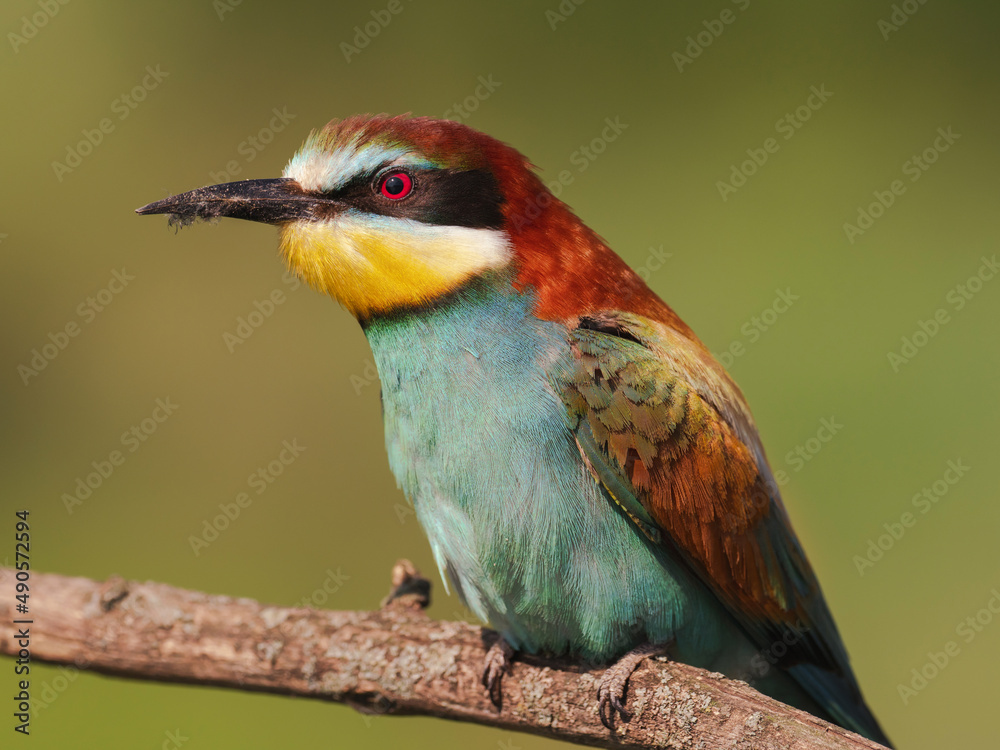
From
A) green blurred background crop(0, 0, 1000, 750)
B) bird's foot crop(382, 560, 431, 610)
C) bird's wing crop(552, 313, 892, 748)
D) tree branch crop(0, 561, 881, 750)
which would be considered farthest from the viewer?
green blurred background crop(0, 0, 1000, 750)

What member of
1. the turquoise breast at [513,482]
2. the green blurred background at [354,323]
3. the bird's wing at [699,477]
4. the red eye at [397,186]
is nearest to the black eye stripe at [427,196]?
the red eye at [397,186]

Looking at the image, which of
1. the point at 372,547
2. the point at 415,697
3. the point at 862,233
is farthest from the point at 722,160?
the point at 415,697

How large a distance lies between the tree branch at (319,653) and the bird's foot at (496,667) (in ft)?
0.05

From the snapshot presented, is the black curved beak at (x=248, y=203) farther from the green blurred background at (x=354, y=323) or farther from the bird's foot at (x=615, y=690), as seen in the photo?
the green blurred background at (x=354, y=323)

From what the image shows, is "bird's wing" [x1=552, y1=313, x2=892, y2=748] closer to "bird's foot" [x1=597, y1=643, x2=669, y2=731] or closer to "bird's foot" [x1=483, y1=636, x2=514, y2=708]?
"bird's foot" [x1=597, y1=643, x2=669, y2=731]

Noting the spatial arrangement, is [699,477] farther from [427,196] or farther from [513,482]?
[427,196]

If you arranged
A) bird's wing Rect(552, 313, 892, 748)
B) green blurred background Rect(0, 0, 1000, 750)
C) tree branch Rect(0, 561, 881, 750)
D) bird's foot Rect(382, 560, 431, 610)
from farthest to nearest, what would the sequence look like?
green blurred background Rect(0, 0, 1000, 750) < bird's foot Rect(382, 560, 431, 610) < tree branch Rect(0, 561, 881, 750) < bird's wing Rect(552, 313, 892, 748)

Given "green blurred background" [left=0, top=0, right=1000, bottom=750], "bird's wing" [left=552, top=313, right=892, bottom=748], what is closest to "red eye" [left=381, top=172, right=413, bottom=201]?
"bird's wing" [left=552, top=313, right=892, bottom=748]

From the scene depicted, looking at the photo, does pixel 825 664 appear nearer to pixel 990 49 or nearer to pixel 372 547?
pixel 372 547

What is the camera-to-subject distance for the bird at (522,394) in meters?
1.52

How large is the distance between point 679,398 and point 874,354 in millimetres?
1612

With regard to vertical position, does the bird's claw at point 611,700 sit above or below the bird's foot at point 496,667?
below

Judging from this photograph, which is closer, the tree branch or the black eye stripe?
the black eye stripe

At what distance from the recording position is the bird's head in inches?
60.5
